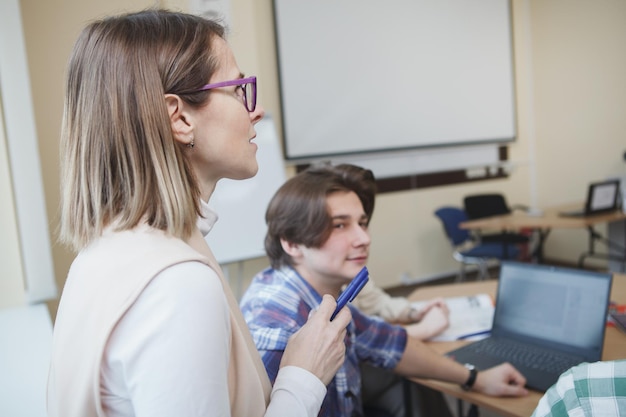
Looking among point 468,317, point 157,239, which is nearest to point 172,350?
point 157,239

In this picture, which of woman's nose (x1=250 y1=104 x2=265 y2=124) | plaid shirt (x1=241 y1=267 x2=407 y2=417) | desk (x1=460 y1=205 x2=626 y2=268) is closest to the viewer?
woman's nose (x1=250 y1=104 x2=265 y2=124)

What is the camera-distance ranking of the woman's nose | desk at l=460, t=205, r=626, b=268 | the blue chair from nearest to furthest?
1. the woman's nose
2. desk at l=460, t=205, r=626, b=268
3. the blue chair

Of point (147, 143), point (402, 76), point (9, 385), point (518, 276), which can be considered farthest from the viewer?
point (402, 76)

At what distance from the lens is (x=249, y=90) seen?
2.51 feet

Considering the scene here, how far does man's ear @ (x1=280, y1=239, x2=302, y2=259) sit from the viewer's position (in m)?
1.37

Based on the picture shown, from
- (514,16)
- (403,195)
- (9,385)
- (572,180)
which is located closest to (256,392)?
A: (9,385)

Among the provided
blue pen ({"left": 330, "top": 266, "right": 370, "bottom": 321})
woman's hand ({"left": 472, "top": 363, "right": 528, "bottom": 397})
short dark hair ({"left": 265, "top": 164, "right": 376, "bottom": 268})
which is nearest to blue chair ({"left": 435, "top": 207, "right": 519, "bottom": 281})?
short dark hair ({"left": 265, "top": 164, "right": 376, "bottom": 268})

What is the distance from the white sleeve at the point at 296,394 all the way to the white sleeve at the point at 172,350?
0.12 m

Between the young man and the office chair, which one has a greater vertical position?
the young man

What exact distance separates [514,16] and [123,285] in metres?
5.48

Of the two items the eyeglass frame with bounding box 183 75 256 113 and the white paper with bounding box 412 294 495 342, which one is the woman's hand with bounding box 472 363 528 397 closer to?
the white paper with bounding box 412 294 495 342

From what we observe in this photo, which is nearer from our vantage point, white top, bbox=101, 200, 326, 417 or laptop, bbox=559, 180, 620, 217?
white top, bbox=101, 200, 326, 417

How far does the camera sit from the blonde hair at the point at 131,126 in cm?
65

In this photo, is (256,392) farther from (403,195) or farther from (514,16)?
(514,16)
